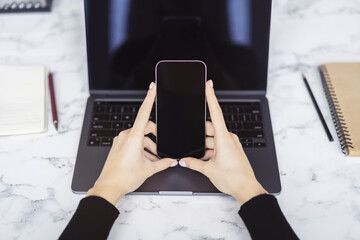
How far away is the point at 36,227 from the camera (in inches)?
25.0

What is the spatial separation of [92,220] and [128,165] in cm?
11

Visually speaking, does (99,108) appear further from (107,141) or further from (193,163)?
(193,163)

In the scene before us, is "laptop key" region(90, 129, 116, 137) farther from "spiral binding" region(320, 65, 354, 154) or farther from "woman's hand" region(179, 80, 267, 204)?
"spiral binding" region(320, 65, 354, 154)

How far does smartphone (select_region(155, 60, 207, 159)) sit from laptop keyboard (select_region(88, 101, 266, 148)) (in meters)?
0.07

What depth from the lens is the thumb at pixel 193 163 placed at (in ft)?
2.16

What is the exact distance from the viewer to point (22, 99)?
788 millimetres

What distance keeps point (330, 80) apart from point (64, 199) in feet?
1.95

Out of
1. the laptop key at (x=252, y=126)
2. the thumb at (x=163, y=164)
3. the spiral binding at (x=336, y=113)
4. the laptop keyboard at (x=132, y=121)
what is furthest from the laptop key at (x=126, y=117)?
the spiral binding at (x=336, y=113)

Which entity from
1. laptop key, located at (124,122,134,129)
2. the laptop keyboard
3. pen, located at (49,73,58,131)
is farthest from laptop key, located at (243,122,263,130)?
pen, located at (49,73,58,131)

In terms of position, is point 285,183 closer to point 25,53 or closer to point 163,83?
point 163,83

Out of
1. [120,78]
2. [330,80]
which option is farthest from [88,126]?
[330,80]

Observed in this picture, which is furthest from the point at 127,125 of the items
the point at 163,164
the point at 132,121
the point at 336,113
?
the point at 336,113

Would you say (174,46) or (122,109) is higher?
(174,46)

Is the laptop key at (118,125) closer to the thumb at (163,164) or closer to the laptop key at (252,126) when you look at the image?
the thumb at (163,164)
